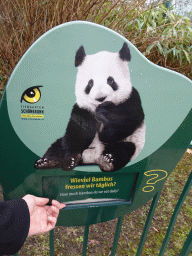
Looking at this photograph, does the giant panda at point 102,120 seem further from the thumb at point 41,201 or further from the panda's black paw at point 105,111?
the thumb at point 41,201

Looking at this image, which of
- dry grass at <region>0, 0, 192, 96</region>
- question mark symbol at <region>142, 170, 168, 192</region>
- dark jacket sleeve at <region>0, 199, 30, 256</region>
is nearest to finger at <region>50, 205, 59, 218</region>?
dark jacket sleeve at <region>0, 199, 30, 256</region>

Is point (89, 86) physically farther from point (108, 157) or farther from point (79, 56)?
point (108, 157)

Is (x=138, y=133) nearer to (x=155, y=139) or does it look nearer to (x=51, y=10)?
(x=155, y=139)

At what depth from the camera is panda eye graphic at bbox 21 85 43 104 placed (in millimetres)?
656

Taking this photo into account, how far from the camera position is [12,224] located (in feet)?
2.19

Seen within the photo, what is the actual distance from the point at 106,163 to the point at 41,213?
0.36 metres

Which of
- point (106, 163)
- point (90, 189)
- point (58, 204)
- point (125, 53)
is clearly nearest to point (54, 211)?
point (58, 204)

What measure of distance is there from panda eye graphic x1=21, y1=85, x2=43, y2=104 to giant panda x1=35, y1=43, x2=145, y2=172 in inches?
5.3

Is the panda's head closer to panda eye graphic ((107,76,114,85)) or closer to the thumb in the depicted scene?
panda eye graphic ((107,76,114,85))

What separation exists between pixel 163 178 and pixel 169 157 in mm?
125

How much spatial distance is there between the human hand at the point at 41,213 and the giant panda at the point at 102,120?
6.1 inches

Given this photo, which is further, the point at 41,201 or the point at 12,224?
the point at 41,201

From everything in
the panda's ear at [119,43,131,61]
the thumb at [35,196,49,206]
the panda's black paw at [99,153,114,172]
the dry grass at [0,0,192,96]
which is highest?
the dry grass at [0,0,192,96]

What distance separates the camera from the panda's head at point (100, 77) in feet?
2.19
